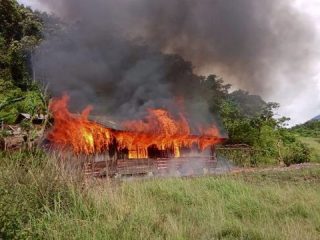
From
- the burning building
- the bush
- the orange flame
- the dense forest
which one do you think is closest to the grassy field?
the burning building

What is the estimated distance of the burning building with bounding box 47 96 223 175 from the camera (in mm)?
19781

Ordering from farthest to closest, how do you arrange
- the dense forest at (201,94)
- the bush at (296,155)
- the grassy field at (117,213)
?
the bush at (296,155), the dense forest at (201,94), the grassy field at (117,213)

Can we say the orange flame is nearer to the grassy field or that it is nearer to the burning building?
the burning building

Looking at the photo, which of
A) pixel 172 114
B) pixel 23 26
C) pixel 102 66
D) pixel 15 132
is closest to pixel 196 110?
pixel 172 114

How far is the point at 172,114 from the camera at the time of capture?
76.9 ft

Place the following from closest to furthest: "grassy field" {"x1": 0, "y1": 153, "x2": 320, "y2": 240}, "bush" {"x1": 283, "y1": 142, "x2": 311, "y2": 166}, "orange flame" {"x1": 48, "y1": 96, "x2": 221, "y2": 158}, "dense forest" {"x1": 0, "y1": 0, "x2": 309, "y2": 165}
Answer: "grassy field" {"x1": 0, "y1": 153, "x2": 320, "y2": 240} → "orange flame" {"x1": 48, "y1": 96, "x2": 221, "y2": 158} → "dense forest" {"x1": 0, "y1": 0, "x2": 309, "y2": 165} → "bush" {"x1": 283, "y1": 142, "x2": 311, "y2": 166}

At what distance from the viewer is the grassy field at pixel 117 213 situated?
19.9ft

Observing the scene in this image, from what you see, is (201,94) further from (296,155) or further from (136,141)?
(136,141)

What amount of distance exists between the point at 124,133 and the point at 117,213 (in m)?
14.1

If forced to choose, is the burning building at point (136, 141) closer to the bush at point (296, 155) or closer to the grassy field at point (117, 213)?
the bush at point (296, 155)

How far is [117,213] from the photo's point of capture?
6805 mm

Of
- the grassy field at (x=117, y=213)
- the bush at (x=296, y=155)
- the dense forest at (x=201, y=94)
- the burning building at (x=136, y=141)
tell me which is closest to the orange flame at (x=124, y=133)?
the burning building at (x=136, y=141)

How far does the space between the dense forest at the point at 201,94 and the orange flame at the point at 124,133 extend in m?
4.30

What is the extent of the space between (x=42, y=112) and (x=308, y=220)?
18.1m
